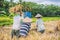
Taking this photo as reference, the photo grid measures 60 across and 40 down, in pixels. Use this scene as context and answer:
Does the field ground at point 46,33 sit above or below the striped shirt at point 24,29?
below

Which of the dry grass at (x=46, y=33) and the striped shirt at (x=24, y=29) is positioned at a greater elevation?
the striped shirt at (x=24, y=29)

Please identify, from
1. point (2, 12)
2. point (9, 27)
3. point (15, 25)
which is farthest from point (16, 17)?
point (2, 12)

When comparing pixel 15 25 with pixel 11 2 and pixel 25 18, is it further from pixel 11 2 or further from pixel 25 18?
pixel 11 2

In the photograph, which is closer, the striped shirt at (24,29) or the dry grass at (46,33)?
the dry grass at (46,33)

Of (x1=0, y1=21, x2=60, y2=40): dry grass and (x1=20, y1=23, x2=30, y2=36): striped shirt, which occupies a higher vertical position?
(x1=20, y1=23, x2=30, y2=36): striped shirt

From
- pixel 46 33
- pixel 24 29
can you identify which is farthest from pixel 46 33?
pixel 24 29

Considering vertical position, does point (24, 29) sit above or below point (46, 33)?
above

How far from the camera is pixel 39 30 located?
5586 mm

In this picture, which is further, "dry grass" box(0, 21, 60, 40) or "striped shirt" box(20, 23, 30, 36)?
"striped shirt" box(20, 23, 30, 36)

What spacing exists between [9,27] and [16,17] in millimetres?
1566

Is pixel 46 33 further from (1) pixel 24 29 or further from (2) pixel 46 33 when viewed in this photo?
(1) pixel 24 29

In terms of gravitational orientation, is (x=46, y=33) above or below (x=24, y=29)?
below

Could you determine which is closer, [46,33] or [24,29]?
[24,29]

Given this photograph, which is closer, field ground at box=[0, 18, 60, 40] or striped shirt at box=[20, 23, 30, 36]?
field ground at box=[0, 18, 60, 40]
